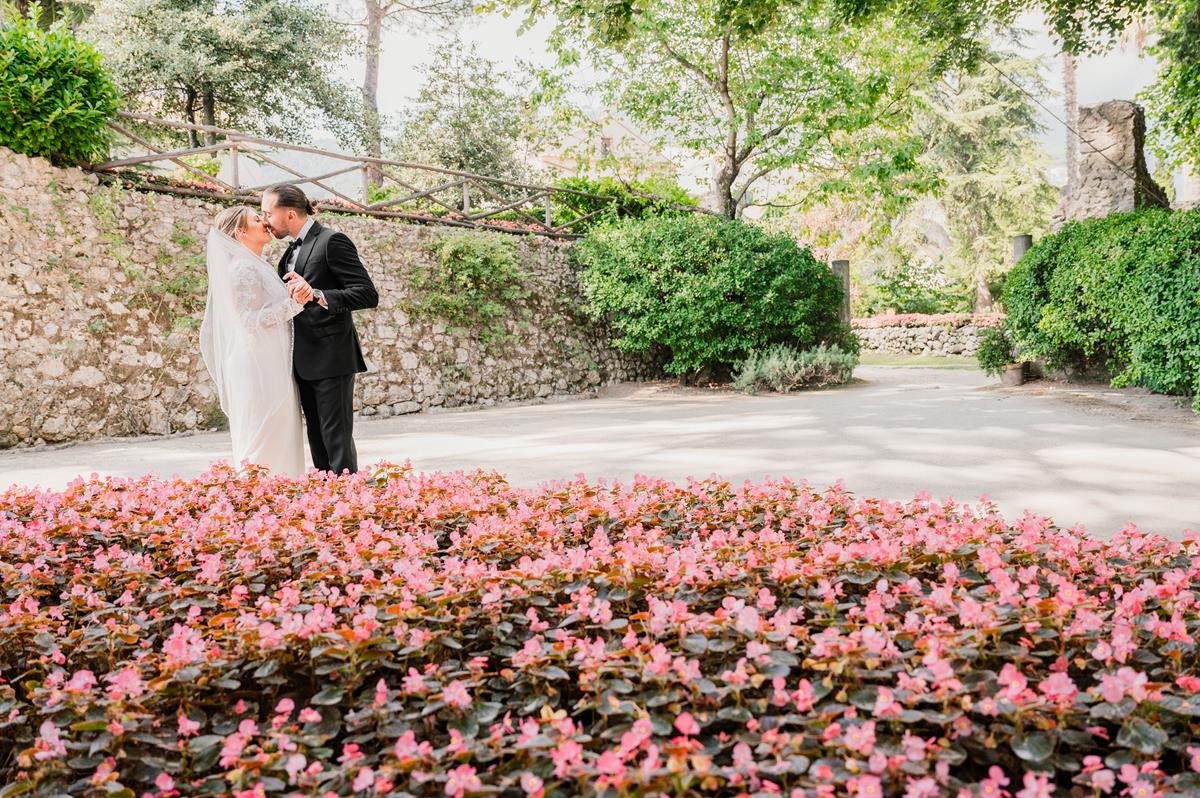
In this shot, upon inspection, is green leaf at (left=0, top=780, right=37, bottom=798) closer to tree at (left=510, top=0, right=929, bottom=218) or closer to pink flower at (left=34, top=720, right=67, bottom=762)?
pink flower at (left=34, top=720, right=67, bottom=762)

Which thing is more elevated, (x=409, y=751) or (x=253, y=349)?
(x=253, y=349)

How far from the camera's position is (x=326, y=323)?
452 cm

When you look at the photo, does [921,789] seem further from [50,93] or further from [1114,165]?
[1114,165]

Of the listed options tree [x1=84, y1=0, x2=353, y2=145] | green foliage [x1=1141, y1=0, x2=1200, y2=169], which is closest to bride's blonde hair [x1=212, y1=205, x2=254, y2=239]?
green foliage [x1=1141, y1=0, x2=1200, y2=169]

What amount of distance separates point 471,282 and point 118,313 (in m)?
5.07

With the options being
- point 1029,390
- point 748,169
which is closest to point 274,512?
point 1029,390

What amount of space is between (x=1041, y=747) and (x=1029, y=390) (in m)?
11.0

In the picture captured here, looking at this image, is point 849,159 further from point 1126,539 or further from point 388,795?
point 388,795

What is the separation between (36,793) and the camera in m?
1.36

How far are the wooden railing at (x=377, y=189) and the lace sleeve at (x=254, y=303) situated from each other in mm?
5172

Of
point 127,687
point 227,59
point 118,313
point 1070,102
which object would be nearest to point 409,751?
point 127,687

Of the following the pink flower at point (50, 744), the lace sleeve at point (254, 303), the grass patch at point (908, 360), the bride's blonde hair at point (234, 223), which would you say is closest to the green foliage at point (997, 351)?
the grass patch at point (908, 360)

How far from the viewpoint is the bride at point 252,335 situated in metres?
4.36

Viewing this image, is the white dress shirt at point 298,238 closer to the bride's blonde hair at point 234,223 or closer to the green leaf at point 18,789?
the bride's blonde hair at point 234,223
